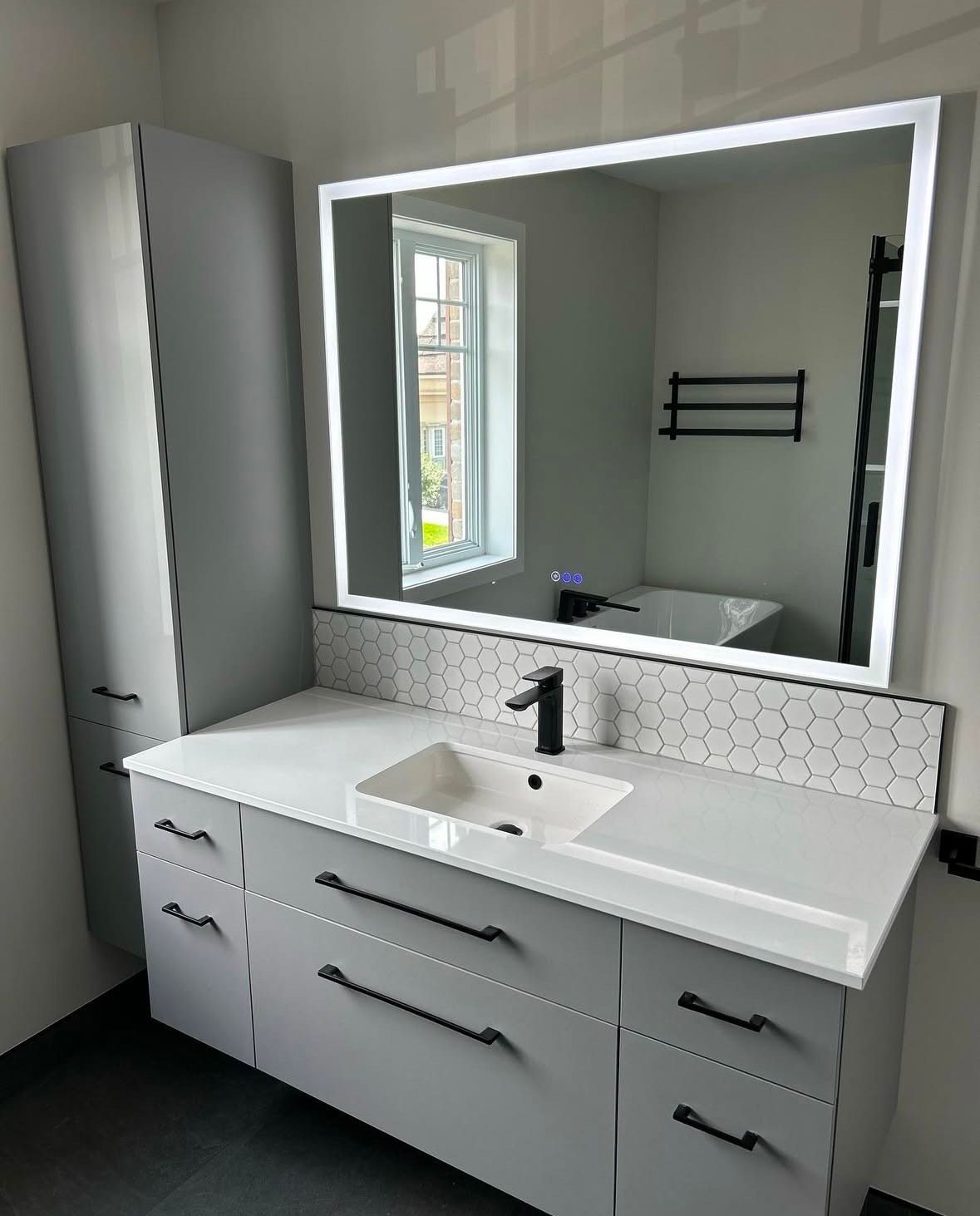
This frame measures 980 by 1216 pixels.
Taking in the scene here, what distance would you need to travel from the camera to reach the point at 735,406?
1.93 m

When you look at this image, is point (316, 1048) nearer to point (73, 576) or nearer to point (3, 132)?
point (73, 576)

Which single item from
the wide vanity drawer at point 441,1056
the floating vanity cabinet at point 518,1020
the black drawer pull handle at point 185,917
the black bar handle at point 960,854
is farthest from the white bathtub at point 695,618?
the black drawer pull handle at point 185,917

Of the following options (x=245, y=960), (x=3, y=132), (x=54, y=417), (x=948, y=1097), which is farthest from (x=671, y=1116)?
(x=3, y=132)

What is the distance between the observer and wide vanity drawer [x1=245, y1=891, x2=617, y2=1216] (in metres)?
1.68

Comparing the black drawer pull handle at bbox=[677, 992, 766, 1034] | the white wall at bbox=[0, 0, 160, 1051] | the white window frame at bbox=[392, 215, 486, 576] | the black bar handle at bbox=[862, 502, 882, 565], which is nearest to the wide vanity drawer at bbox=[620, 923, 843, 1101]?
the black drawer pull handle at bbox=[677, 992, 766, 1034]

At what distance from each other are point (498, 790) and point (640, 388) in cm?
93

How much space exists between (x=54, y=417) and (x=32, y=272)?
33 centimetres

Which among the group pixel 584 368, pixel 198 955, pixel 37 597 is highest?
pixel 584 368

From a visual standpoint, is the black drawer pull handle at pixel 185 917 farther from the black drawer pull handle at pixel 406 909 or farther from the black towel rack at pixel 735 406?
the black towel rack at pixel 735 406

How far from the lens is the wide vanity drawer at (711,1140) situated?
146cm

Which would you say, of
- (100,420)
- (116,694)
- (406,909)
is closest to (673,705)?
(406,909)

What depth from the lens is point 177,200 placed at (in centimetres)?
214

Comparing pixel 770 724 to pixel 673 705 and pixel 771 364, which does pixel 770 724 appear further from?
pixel 771 364

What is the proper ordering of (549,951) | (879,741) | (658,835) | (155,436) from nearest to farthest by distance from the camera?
1. (549,951)
2. (658,835)
3. (879,741)
4. (155,436)
